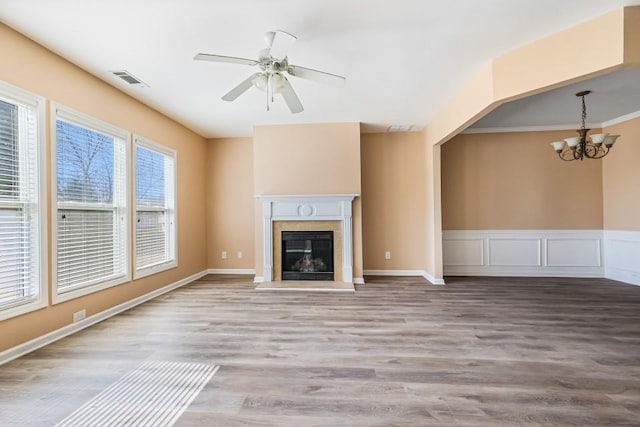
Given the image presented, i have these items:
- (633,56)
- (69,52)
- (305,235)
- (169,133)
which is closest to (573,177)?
(633,56)

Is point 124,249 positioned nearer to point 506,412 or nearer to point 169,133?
point 169,133

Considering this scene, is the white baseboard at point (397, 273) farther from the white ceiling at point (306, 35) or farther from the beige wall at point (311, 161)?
the white ceiling at point (306, 35)

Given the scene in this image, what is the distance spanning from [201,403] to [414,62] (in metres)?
3.30

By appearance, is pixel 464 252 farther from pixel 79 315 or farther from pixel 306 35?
pixel 79 315

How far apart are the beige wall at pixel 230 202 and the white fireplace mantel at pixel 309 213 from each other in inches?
30.1

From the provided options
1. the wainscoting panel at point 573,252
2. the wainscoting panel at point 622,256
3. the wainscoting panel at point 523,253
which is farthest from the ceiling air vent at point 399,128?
the wainscoting panel at point 622,256

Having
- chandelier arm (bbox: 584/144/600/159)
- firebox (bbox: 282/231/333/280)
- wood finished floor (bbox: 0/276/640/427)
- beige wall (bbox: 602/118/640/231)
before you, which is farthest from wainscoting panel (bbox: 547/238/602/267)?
firebox (bbox: 282/231/333/280)

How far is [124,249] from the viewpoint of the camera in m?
3.45

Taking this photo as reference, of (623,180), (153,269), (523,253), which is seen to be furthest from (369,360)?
(623,180)

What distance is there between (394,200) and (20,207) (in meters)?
4.79

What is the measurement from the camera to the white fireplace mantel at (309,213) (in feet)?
15.3

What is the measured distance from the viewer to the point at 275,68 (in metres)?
2.38

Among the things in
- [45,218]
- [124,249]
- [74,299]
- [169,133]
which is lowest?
[74,299]

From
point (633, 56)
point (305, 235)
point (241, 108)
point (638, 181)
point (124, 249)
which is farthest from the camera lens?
point (305, 235)
